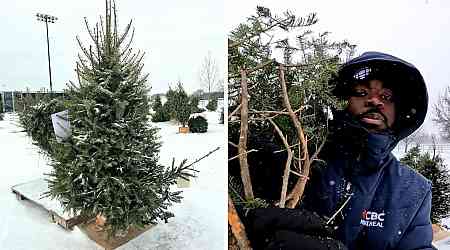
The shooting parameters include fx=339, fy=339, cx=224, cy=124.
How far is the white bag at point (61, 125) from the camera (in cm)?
120

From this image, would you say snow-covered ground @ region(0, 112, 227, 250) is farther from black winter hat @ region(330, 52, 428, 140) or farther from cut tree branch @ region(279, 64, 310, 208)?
black winter hat @ region(330, 52, 428, 140)

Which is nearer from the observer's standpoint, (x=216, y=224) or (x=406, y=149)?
(x=406, y=149)

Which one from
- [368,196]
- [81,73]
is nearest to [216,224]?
[368,196]

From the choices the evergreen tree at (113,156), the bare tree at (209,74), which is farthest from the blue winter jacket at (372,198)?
the evergreen tree at (113,156)

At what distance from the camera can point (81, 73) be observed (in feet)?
3.65

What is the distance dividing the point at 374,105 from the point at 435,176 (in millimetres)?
302

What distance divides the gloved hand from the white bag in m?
0.80

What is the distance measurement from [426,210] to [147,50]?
0.86m

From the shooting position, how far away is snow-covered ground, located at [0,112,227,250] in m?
0.99

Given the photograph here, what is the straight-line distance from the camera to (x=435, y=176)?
89cm

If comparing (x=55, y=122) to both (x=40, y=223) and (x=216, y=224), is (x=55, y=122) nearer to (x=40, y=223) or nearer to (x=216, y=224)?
(x=40, y=223)

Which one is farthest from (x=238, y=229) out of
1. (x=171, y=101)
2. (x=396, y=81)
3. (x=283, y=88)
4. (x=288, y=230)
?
(x=171, y=101)

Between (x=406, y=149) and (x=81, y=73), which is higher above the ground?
(x=81, y=73)

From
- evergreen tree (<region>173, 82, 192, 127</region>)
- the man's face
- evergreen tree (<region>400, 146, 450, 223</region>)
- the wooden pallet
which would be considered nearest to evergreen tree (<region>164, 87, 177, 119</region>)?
evergreen tree (<region>173, 82, 192, 127</region>)
